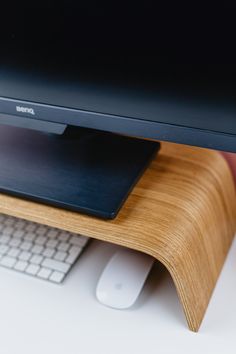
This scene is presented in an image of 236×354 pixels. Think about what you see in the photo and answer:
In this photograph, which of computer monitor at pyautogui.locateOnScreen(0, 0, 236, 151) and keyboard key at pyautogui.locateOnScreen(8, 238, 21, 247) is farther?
keyboard key at pyautogui.locateOnScreen(8, 238, 21, 247)

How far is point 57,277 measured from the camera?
0.62 m

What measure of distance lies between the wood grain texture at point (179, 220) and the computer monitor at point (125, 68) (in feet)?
0.29

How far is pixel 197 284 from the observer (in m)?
0.56

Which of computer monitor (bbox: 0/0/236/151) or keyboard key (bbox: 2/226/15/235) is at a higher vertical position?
computer monitor (bbox: 0/0/236/151)

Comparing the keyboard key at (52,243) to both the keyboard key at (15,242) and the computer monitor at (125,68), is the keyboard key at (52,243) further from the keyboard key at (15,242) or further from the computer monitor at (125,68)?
the computer monitor at (125,68)

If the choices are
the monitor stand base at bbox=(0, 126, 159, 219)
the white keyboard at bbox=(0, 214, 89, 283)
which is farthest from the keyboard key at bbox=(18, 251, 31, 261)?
the monitor stand base at bbox=(0, 126, 159, 219)

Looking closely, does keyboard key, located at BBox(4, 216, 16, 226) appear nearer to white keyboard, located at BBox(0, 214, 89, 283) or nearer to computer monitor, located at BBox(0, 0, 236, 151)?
white keyboard, located at BBox(0, 214, 89, 283)

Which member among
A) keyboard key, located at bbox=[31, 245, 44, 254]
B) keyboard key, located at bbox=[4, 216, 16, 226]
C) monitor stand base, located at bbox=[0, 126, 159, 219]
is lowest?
keyboard key, located at bbox=[4, 216, 16, 226]

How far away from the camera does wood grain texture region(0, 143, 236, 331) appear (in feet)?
1.77

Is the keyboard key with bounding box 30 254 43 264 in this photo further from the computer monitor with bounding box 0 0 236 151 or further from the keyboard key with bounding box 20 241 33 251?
the computer monitor with bounding box 0 0 236 151

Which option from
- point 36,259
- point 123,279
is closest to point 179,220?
point 123,279

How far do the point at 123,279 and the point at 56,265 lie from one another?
0.10m

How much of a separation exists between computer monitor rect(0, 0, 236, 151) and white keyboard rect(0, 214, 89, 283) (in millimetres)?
173

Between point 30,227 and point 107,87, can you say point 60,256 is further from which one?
point 107,87
